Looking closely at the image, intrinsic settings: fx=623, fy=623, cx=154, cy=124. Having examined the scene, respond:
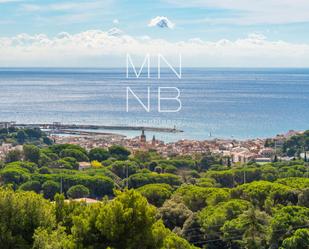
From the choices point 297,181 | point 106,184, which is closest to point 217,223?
point 297,181

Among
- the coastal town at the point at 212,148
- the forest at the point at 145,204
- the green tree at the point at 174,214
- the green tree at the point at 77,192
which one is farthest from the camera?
the coastal town at the point at 212,148

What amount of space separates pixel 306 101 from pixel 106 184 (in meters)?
69.4

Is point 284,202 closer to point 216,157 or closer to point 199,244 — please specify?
point 199,244

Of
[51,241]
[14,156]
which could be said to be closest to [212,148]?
[14,156]

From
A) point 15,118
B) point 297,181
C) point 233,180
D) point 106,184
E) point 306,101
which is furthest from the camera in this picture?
point 306,101

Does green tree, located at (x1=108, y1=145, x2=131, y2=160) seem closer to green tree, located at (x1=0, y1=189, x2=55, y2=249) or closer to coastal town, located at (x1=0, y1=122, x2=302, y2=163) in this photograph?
coastal town, located at (x1=0, y1=122, x2=302, y2=163)

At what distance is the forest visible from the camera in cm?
903

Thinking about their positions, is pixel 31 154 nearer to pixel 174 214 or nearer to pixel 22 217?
pixel 174 214

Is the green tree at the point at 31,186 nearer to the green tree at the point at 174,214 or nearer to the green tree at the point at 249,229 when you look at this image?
the green tree at the point at 174,214

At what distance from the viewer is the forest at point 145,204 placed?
9.03 meters

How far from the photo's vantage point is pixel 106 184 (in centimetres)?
2262

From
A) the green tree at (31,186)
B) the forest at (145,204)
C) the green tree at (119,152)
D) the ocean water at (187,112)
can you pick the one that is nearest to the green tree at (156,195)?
the forest at (145,204)

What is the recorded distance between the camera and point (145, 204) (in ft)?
30.0

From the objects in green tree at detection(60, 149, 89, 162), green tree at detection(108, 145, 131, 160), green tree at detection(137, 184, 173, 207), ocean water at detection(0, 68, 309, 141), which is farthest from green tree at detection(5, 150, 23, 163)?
ocean water at detection(0, 68, 309, 141)
